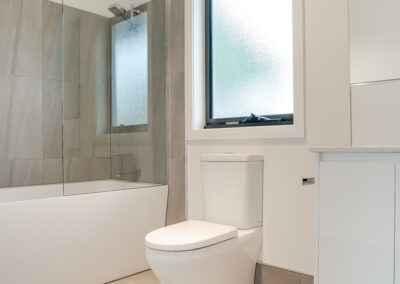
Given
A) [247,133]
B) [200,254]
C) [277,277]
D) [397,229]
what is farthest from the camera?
[247,133]

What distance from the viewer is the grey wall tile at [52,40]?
2.66 metres

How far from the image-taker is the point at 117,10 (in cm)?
259

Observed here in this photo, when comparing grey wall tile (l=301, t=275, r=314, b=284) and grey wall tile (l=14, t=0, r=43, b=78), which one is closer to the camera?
grey wall tile (l=301, t=275, r=314, b=284)

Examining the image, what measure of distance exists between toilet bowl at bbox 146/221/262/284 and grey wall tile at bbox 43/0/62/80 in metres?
1.70

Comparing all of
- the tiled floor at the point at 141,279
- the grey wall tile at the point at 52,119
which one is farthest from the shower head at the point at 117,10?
the tiled floor at the point at 141,279

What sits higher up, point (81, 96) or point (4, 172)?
point (81, 96)

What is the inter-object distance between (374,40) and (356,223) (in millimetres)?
942

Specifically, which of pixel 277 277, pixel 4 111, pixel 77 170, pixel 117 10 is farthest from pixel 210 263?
pixel 117 10

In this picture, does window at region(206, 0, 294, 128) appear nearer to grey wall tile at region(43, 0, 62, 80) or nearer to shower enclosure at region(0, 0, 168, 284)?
shower enclosure at region(0, 0, 168, 284)

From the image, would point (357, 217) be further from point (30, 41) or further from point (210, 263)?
point (30, 41)

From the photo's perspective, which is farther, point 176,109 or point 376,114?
point 176,109

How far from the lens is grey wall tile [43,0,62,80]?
8.71 feet

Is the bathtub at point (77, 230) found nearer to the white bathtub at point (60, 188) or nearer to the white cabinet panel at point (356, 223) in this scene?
the white bathtub at point (60, 188)

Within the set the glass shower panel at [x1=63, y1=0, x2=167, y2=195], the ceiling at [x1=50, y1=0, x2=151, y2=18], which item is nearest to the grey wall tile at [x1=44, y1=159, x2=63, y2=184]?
the glass shower panel at [x1=63, y1=0, x2=167, y2=195]
